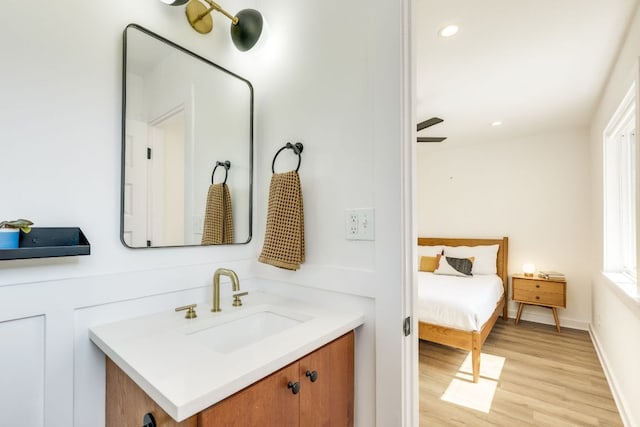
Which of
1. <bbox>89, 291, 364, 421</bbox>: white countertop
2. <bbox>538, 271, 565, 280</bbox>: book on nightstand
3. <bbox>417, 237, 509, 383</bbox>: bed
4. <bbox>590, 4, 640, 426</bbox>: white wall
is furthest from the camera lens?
<bbox>538, 271, 565, 280</bbox>: book on nightstand

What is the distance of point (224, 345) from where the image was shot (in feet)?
3.49

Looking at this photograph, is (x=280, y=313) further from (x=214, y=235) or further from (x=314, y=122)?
(x=314, y=122)

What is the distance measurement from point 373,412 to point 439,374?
68.8 inches

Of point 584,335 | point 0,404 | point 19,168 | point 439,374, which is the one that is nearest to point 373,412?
point 0,404

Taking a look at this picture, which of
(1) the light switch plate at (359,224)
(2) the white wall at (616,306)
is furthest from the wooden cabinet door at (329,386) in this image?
(2) the white wall at (616,306)

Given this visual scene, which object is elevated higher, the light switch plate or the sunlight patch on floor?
the light switch plate

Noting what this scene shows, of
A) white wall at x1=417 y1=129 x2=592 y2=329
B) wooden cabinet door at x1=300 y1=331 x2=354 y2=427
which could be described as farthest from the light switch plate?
white wall at x1=417 y1=129 x2=592 y2=329

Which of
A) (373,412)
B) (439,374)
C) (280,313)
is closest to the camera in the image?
(373,412)

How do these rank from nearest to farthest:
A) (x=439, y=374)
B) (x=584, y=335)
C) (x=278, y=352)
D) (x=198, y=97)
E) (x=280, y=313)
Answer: (x=278, y=352) < (x=280, y=313) < (x=198, y=97) < (x=439, y=374) < (x=584, y=335)

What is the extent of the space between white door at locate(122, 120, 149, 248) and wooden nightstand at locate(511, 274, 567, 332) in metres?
4.06

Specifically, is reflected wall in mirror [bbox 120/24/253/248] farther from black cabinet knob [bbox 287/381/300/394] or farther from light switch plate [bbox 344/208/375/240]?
black cabinet knob [bbox 287/381/300/394]

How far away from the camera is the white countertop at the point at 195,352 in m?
0.61

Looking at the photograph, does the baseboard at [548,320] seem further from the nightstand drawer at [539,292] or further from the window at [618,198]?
the window at [618,198]

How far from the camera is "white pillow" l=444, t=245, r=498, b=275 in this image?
3838mm
